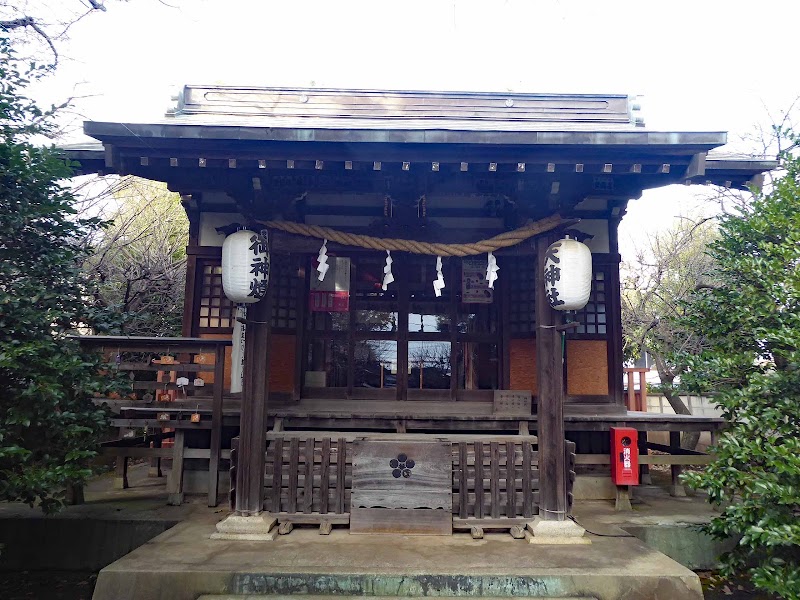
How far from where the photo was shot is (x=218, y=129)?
5.02m

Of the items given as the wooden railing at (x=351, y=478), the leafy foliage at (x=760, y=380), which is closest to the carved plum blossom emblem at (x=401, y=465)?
the wooden railing at (x=351, y=478)

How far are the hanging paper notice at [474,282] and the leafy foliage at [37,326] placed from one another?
4800mm

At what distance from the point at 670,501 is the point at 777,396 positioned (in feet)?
11.8

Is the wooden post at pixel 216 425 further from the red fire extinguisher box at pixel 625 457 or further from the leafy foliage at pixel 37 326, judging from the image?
the red fire extinguisher box at pixel 625 457

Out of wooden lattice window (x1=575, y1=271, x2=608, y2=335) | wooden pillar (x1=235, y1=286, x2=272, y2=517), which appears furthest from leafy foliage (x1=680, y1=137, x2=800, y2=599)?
wooden pillar (x1=235, y1=286, x2=272, y2=517)

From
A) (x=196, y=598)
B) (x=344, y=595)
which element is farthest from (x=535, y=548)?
(x=196, y=598)

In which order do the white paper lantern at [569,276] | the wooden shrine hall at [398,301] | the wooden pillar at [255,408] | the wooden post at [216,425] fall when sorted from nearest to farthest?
the wooden shrine hall at [398,301], the white paper lantern at [569,276], the wooden pillar at [255,408], the wooden post at [216,425]

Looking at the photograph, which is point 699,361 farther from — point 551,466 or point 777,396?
point 551,466

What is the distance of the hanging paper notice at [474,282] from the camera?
7.37 meters

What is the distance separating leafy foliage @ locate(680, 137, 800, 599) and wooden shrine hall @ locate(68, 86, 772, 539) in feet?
3.15

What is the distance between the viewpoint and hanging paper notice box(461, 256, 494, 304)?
737cm

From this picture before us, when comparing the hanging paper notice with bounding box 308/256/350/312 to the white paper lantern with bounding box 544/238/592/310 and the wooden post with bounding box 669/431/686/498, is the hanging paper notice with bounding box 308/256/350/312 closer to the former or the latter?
the white paper lantern with bounding box 544/238/592/310

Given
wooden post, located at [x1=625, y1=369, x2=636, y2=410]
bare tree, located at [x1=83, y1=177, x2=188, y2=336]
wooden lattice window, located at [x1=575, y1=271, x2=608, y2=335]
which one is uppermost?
bare tree, located at [x1=83, y1=177, x2=188, y2=336]

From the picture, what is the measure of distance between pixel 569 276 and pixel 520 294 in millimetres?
2183
